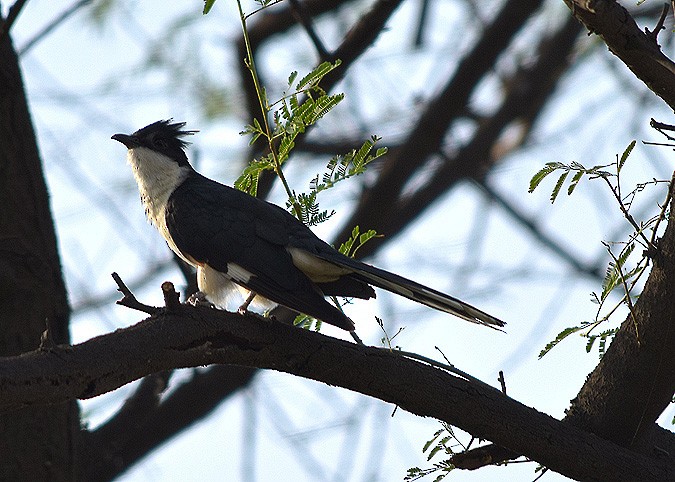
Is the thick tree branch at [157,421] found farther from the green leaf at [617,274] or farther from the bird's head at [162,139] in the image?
the green leaf at [617,274]

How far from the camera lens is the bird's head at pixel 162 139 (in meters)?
5.48

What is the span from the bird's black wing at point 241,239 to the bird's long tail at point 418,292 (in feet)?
0.70

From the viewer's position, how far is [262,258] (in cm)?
426

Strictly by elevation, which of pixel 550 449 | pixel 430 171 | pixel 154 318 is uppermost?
pixel 430 171

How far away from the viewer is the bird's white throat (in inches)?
202

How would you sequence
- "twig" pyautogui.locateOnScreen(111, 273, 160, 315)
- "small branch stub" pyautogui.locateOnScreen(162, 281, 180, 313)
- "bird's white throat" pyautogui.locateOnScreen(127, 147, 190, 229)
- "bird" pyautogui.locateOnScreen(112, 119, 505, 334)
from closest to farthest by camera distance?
"twig" pyautogui.locateOnScreen(111, 273, 160, 315), "small branch stub" pyautogui.locateOnScreen(162, 281, 180, 313), "bird" pyautogui.locateOnScreen(112, 119, 505, 334), "bird's white throat" pyautogui.locateOnScreen(127, 147, 190, 229)

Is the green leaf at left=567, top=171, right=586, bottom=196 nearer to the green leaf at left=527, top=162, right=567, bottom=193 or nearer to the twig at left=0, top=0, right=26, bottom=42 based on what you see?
the green leaf at left=527, top=162, right=567, bottom=193

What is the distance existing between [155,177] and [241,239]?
1.13 metres

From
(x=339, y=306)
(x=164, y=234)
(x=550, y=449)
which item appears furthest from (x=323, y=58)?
(x=550, y=449)

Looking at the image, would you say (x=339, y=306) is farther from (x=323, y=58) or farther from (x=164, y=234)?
(x=323, y=58)

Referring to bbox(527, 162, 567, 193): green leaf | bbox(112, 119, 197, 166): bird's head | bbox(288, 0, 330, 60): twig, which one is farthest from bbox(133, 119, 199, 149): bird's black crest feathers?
bbox(527, 162, 567, 193): green leaf

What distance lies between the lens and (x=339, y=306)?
416 cm

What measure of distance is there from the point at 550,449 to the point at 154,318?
4.70 ft

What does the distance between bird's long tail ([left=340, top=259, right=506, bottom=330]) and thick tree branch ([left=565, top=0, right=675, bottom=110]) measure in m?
1.14
